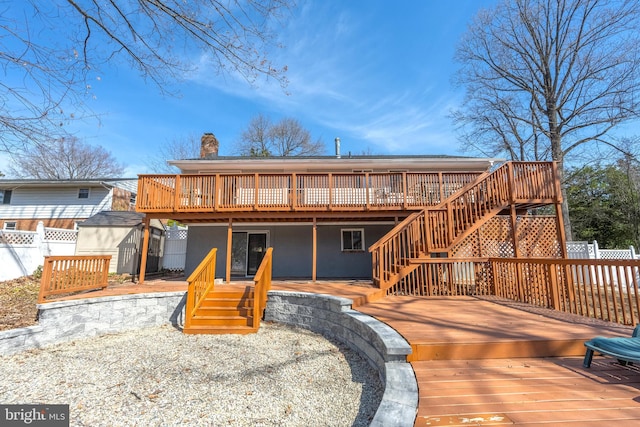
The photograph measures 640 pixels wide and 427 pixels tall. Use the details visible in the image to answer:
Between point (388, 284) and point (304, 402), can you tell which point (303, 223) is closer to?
point (388, 284)

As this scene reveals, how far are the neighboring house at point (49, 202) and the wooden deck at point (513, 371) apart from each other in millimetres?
18829

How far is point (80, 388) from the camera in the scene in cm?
353

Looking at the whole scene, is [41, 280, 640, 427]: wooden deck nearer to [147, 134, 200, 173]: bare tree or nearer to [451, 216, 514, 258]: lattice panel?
[451, 216, 514, 258]: lattice panel

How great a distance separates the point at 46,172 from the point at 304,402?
32.8 meters

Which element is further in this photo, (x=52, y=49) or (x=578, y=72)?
(x=578, y=72)

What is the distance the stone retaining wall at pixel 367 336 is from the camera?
2084mm

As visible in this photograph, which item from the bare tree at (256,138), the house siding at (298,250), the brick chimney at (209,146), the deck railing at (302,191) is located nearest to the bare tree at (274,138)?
the bare tree at (256,138)

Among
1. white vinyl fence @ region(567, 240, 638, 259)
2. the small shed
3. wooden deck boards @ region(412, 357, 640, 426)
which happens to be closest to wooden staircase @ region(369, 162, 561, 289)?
wooden deck boards @ region(412, 357, 640, 426)

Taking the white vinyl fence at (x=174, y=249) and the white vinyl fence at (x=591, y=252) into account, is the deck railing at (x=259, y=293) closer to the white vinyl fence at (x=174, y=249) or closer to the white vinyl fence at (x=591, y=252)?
the white vinyl fence at (x=174, y=249)

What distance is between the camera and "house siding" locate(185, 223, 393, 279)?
419 inches

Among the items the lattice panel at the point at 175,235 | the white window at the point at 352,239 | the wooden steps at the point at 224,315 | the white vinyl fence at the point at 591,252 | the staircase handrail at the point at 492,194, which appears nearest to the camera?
the wooden steps at the point at 224,315

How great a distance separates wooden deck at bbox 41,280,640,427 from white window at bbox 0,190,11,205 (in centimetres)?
2265

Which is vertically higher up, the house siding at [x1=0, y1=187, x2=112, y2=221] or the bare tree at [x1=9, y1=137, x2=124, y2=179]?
the bare tree at [x1=9, y1=137, x2=124, y2=179]

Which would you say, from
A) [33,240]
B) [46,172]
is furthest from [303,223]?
[46,172]
